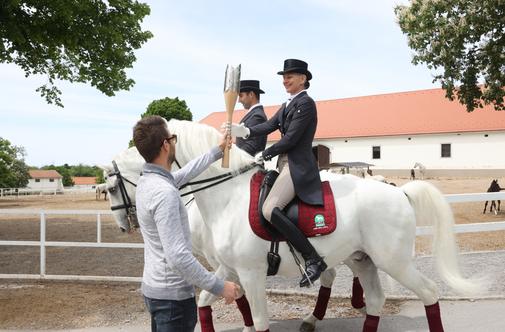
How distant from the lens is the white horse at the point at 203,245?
4.34 metres

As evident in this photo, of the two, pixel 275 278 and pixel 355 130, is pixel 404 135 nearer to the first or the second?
pixel 355 130

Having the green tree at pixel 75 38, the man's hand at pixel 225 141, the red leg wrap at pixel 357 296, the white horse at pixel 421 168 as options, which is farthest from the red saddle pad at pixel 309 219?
the white horse at pixel 421 168

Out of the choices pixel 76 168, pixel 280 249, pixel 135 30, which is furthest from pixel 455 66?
pixel 76 168

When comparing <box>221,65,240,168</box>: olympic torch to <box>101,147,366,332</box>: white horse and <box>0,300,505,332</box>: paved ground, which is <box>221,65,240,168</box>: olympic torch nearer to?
<box>101,147,366,332</box>: white horse

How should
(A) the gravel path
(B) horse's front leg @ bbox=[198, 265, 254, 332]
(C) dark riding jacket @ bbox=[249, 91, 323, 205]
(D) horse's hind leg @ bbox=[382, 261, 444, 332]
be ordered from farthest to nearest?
(A) the gravel path < (B) horse's front leg @ bbox=[198, 265, 254, 332] < (D) horse's hind leg @ bbox=[382, 261, 444, 332] < (C) dark riding jacket @ bbox=[249, 91, 323, 205]

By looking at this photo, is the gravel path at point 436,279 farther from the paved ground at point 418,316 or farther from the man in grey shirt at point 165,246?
the man in grey shirt at point 165,246

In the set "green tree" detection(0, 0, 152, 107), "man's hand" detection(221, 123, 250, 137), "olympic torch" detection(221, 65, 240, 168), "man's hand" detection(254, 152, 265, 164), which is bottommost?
"man's hand" detection(254, 152, 265, 164)

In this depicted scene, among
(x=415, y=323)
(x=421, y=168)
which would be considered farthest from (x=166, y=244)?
(x=421, y=168)

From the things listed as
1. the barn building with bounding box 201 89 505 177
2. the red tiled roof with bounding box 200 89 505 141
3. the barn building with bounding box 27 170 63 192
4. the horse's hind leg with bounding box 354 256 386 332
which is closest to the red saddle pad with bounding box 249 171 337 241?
the horse's hind leg with bounding box 354 256 386 332

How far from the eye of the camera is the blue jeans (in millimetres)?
2439

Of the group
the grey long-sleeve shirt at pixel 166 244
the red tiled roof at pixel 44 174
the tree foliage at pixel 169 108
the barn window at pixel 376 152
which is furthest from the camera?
the red tiled roof at pixel 44 174

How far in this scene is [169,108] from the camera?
176 ft

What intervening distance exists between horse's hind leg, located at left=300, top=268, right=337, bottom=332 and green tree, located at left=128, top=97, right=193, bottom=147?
48.5 meters

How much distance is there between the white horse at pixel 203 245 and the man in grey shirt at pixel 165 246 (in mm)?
1794
